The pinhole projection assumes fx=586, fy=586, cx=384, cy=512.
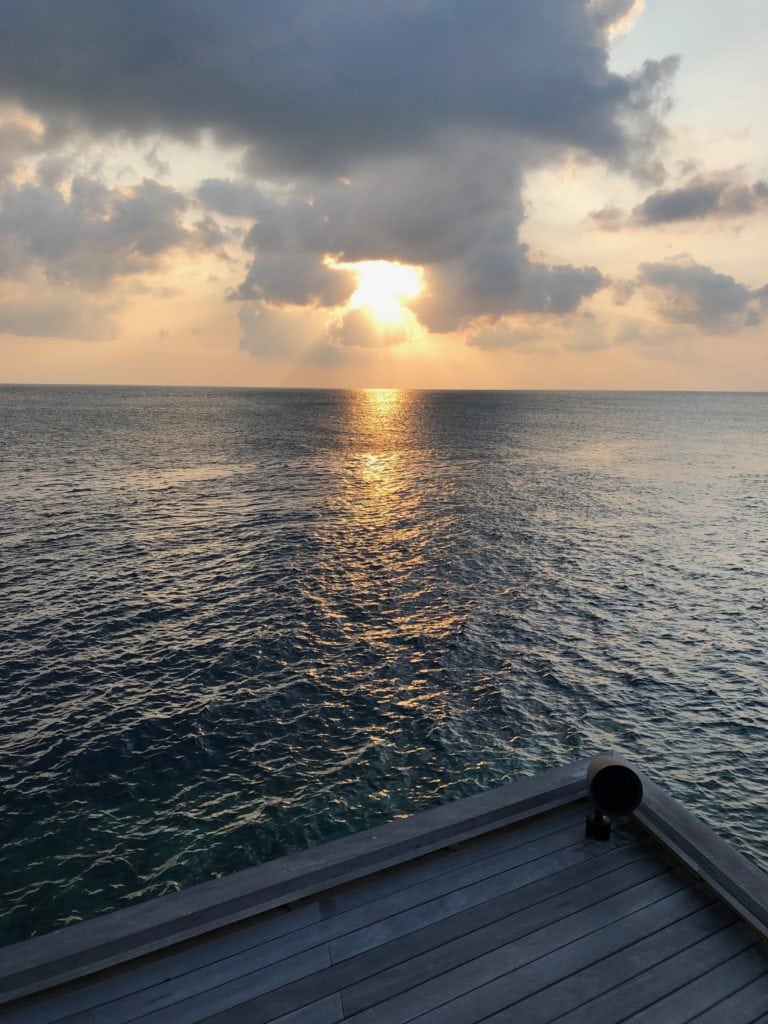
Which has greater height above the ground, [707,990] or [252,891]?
[252,891]

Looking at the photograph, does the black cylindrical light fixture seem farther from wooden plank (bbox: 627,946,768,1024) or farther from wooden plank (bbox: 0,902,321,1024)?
wooden plank (bbox: 0,902,321,1024)

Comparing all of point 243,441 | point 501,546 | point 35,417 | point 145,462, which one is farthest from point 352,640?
point 35,417

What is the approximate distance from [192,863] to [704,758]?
15.8 m

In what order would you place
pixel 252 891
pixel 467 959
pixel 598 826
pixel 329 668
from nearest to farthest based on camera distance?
pixel 467 959 < pixel 252 891 < pixel 598 826 < pixel 329 668

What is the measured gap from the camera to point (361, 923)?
26.4 feet

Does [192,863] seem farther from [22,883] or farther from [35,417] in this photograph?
[35,417]

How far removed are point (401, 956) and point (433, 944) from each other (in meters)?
0.45

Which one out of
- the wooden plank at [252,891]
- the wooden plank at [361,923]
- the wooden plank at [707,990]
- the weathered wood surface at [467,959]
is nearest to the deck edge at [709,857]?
the weathered wood surface at [467,959]

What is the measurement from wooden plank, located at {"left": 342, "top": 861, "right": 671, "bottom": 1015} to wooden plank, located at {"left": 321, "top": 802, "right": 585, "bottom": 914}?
103 cm

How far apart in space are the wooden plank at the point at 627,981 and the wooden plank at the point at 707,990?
0.07 metres

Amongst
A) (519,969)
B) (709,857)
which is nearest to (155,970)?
(519,969)

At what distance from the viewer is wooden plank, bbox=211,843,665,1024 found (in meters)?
6.98

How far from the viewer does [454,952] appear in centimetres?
762

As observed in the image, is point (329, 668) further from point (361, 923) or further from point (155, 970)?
point (155, 970)
